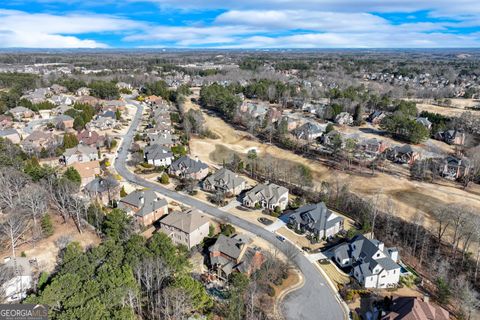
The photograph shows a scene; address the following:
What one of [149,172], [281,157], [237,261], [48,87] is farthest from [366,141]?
[48,87]

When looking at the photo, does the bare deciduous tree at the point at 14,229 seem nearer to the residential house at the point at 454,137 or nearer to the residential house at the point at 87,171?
the residential house at the point at 87,171

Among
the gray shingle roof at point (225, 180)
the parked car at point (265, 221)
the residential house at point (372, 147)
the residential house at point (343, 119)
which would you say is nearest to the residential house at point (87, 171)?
the gray shingle roof at point (225, 180)

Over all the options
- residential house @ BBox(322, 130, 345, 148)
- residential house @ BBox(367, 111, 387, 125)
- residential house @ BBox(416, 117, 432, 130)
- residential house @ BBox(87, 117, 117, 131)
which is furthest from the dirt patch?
residential house @ BBox(416, 117, 432, 130)

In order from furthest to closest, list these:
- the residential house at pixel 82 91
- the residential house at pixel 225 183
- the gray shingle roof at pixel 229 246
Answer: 1. the residential house at pixel 82 91
2. the residential house at pixel 225 183
3. the gray shingle roof at pixel 229 246

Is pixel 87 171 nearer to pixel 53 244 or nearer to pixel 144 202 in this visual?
pixel 144 202

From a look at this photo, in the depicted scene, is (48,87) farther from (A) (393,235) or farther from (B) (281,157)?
(A) (393,235)

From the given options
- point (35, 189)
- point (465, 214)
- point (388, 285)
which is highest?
point (35, 189)

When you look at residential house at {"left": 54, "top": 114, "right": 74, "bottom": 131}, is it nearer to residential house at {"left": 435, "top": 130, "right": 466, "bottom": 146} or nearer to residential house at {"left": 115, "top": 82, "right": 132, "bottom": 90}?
residential house at {"left": 115, "top": 82, "right": 132, "bottom": 90}
